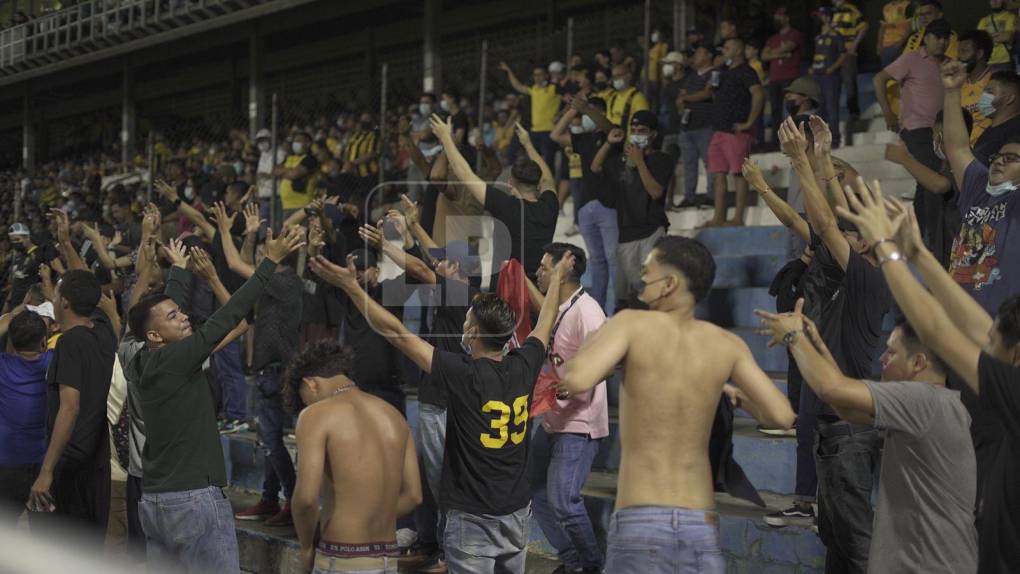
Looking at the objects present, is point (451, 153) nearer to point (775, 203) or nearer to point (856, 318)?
point (775, 203)

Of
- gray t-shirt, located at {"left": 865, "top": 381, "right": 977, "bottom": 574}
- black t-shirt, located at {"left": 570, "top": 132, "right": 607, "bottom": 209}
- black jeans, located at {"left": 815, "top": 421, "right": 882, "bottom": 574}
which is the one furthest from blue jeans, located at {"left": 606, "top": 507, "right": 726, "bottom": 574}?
black t-shirt, located at {"left": 570, "top": 132, "right": 607, "bottom": 209}

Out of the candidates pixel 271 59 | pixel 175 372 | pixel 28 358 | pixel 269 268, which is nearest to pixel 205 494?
pixel 175 372

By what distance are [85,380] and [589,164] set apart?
5.03 metres

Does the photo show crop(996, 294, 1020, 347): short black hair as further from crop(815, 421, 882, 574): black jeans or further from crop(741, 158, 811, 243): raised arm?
crop(741, 158, 811, 243): raised arm

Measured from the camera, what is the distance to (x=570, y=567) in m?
5.96

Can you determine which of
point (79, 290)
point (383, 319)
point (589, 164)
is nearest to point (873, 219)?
point (383, 319)

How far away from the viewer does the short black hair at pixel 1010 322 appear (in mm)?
3102

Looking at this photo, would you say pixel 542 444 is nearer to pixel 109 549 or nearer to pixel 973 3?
pixel 109 549

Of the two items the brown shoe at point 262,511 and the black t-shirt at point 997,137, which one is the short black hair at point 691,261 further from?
the brown shoe at point 262,511

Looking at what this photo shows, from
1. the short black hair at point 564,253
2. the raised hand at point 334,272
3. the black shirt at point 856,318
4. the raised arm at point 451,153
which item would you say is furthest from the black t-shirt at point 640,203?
the raised hand at point 334,272

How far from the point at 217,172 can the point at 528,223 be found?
31.4 ft

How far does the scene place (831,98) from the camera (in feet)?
33.5

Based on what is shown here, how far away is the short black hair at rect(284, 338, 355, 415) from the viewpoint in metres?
4.71

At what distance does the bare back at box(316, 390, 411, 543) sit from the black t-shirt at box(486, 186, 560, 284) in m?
2.29
